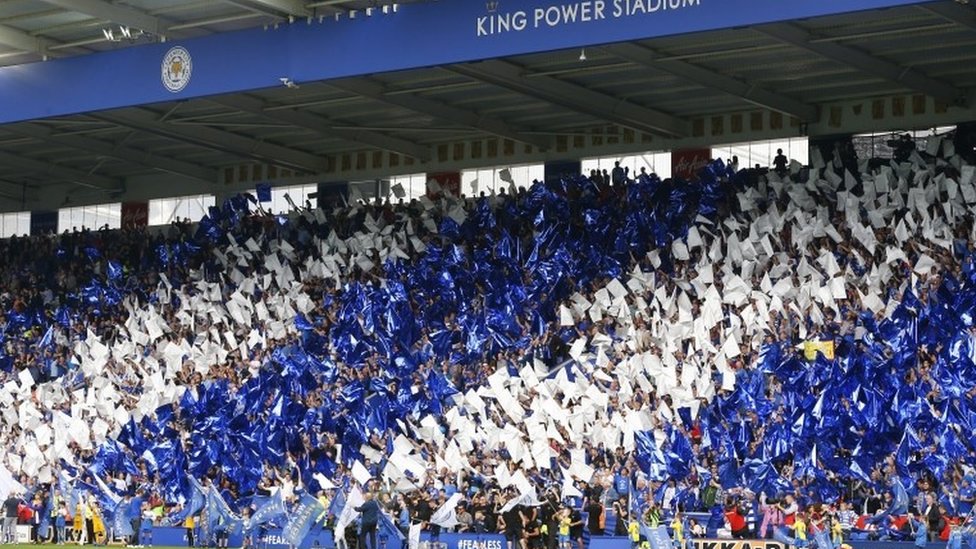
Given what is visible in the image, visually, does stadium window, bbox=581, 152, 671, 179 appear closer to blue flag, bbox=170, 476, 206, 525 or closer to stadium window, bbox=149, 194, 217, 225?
stadium window, bbox=149, 194, 217, 225

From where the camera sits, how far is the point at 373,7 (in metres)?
30.4

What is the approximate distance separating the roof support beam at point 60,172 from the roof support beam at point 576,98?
55.8 ft

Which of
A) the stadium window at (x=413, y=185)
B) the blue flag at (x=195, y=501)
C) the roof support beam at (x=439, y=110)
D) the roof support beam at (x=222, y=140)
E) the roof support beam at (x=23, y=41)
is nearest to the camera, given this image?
the blue flag at (x=195, y=501)

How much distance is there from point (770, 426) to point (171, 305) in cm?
1645


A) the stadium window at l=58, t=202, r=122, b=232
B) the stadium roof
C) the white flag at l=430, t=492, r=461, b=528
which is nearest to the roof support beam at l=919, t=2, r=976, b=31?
the stadium roof

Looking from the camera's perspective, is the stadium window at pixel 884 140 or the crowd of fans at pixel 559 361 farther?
the stadium window at pixel 884 140

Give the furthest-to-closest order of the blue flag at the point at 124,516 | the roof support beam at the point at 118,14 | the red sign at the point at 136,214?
the red sign at the point at 136,214 → the blue flag at the point at 124,516 → the roof support beam at the point at 118,14

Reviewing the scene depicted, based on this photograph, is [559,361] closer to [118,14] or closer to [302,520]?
[302,520]

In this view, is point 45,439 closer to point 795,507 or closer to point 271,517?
point 271,517

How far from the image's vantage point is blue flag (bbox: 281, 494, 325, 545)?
28281 millimetres

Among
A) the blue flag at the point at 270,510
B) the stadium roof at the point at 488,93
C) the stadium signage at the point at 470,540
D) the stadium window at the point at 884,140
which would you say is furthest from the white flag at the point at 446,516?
the stadium window at the point at 884,140

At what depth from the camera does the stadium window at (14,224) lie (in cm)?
4934

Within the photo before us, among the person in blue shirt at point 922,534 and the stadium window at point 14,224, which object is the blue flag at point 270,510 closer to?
the person in blue shirt at point 922,534

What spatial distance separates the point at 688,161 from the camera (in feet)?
122
